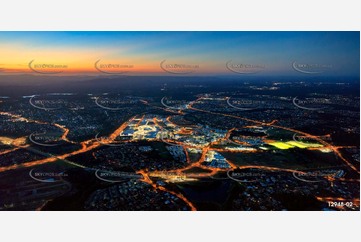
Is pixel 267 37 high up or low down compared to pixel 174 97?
up

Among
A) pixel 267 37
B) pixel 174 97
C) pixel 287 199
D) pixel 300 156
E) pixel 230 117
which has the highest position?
pixel 267 37

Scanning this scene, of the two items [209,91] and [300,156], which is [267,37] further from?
[300,156]

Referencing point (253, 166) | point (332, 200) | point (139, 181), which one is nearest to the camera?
point (332, 200)

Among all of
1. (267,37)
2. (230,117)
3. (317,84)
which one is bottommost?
(230,117)

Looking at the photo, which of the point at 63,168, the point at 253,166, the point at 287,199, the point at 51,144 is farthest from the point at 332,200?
the point at 51,144

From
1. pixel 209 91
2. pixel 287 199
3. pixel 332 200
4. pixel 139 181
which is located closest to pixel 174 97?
pixel 209 91

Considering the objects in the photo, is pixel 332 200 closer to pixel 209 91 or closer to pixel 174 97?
pixel 209 91

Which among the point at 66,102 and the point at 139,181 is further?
the point at 66,102

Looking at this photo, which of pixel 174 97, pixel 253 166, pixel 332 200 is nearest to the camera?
pixel 332 200

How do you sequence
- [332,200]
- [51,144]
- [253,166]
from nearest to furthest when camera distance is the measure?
[332,200]
[253,166]
[51,144]
